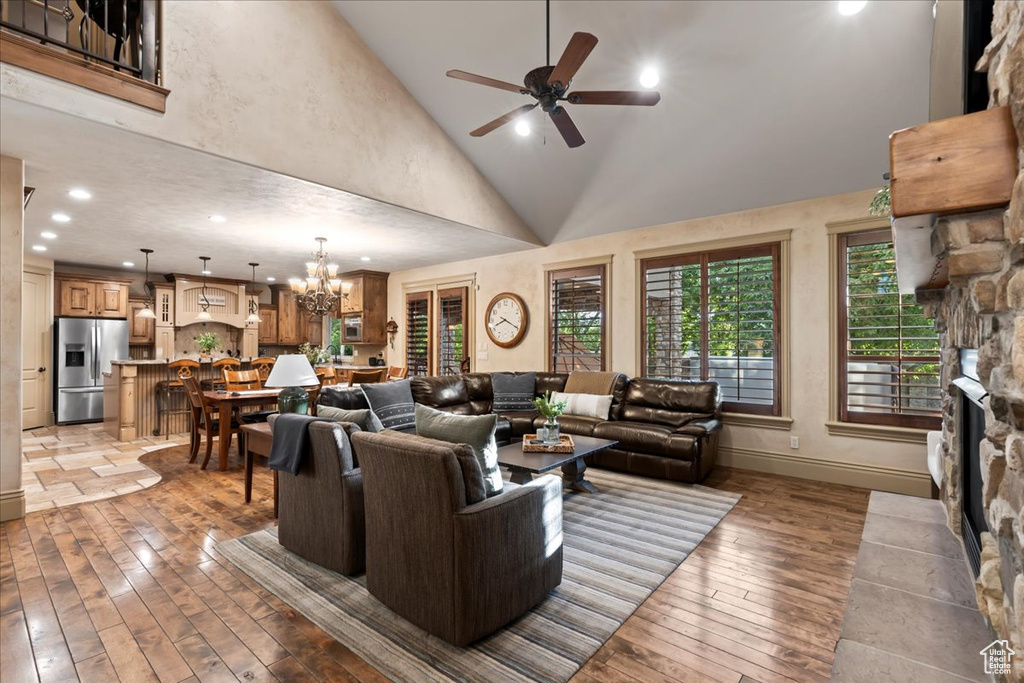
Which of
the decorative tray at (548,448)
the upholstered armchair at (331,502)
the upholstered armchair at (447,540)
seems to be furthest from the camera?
the decorative tray at (548,448)

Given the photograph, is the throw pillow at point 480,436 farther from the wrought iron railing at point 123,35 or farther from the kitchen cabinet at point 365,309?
the kitchen cabinet at point 365,309

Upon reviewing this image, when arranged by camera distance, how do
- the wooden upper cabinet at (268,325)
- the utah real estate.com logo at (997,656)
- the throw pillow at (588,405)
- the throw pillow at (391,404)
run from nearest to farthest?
the utah real estate.com logo at (997,656) → the throw pillow at (391,404) → the throw pillow at (588,405) → the wooden upper cabinet at (268,325)

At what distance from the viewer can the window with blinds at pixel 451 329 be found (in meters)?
7.75

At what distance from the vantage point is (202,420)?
206 inches

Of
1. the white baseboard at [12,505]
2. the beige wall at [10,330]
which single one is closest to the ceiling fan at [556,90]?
the beige wall at [10,330]

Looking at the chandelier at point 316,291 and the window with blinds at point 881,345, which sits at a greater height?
the chandelier at point 316,291

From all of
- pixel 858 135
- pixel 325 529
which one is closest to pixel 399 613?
pixel 325 529

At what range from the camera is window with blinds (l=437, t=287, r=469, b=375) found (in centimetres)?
775

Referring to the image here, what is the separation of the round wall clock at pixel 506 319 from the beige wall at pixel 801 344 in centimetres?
140

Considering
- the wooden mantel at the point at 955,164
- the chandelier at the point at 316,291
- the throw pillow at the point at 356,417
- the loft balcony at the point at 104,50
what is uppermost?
the loft balcony at the point at 104,50

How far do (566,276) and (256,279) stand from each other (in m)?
7.04

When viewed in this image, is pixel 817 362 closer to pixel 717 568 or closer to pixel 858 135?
pixel 858 135

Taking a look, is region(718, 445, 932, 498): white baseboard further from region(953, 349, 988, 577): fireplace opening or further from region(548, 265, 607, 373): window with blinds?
region(953, 349, 988, 577): fireplace opening

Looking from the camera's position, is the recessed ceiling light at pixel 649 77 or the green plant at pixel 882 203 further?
the recessed ceiling light at pixel 649 77
